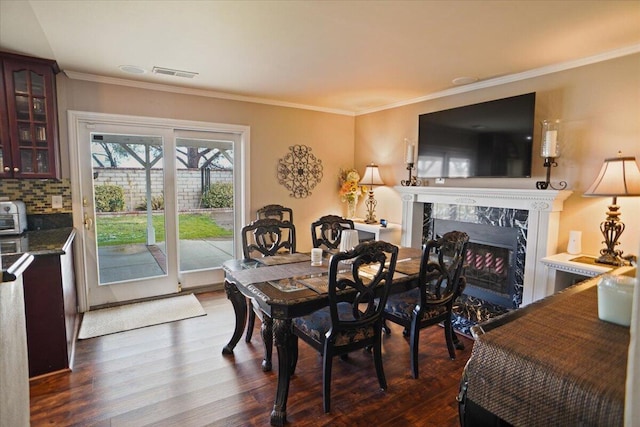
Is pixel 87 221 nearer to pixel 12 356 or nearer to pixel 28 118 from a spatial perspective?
pixel 28 118

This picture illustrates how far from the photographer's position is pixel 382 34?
2.47m

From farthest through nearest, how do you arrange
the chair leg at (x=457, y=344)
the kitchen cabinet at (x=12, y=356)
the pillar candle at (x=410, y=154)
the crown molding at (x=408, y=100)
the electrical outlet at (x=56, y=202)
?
1. the pillar candle at (x=410, y=154)
2. the electrical outlet at (x=56, y=202)
3. the chair leg at (x=457, y=344)
4. the crown molding at (x=408, y=100)
5. the kitchen cabinet at (x=12, y=356)

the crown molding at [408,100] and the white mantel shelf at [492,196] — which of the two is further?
the white mantel shelf at [492,196]

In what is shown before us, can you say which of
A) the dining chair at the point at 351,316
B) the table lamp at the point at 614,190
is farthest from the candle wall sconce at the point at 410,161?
the dining chair at the point at 351,316

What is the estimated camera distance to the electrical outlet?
3447 mm

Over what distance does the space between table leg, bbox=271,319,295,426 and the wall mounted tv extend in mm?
2678

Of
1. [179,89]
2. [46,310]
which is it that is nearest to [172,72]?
[179,89]

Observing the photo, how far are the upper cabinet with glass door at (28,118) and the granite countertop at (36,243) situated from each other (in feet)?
1.75

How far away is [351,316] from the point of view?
240 centimetres

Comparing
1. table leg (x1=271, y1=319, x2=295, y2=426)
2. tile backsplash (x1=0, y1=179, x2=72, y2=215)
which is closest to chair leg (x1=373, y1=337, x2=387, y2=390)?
table leg (x1=271, y1=319, x2=295, y2=426)

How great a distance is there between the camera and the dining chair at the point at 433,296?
2.47 meters

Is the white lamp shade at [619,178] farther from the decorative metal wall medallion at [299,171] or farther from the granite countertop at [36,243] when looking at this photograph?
the granite countertop at [36,243]

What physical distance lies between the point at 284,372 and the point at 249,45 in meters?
2.38

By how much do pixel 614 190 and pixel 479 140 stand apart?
4.41 feet
